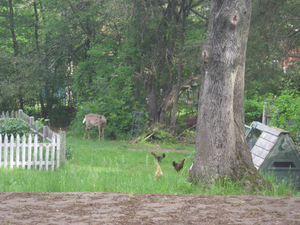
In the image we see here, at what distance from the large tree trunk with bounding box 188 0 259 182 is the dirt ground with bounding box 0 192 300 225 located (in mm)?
1269

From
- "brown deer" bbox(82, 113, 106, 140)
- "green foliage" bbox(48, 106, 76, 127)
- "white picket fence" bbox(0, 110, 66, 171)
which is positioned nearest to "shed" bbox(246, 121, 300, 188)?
"white picket fence" bbox(0, 110, 66, 171)

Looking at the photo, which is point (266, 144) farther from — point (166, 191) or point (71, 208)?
point (71, 208)

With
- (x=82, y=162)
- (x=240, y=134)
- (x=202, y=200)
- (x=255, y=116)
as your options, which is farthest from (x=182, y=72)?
(x=202, y=200)

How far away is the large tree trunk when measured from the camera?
23.0 feet

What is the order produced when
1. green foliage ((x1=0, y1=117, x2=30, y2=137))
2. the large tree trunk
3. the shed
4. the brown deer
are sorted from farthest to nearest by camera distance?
1. the brown deer
2. green foliage ((x1=0, y1=117, x2=30, y2=137))
3. the shed
4. the large tree trunk

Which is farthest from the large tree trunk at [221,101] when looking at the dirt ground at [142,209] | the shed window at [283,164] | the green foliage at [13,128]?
the green foliage at [13,128]

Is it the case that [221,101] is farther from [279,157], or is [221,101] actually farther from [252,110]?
[252,110]

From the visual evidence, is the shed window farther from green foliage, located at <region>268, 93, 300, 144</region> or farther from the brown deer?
the brown deer

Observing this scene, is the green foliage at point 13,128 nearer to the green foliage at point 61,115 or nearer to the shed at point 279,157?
the shed at point 279,157

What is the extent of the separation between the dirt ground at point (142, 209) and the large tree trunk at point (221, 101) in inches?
49.9

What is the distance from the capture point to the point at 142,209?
5016 mm

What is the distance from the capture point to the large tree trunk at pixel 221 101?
23.0ft

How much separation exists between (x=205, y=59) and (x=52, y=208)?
12.8 feet

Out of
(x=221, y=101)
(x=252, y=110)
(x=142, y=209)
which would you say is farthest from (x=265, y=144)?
(x=252, y=110)
